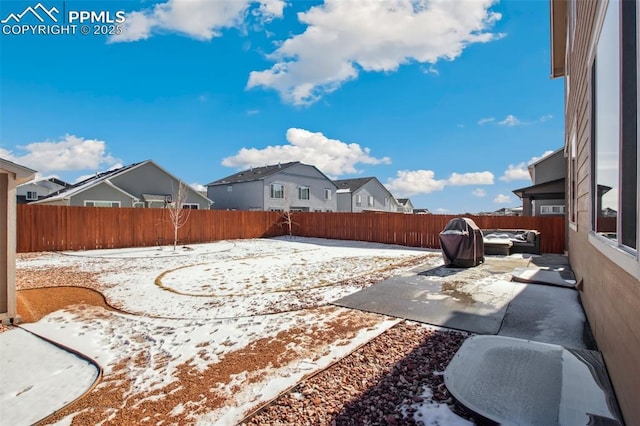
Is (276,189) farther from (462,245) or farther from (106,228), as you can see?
(462,245)

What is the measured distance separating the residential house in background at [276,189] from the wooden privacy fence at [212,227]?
6755mm

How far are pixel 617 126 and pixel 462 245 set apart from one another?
593cm

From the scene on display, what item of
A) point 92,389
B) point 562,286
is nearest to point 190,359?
point 92,389

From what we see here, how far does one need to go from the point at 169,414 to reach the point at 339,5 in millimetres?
7931

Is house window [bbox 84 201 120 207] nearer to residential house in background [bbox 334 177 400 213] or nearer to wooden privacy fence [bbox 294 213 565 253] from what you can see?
wooden privacy fence [bbox 294 213 565 253]

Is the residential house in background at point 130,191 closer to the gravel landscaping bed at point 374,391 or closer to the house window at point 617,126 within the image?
the gravel landscaping bed at point 374,391

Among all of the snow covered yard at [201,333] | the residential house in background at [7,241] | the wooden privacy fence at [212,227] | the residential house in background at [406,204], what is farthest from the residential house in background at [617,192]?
the residential house in background at [406,204]

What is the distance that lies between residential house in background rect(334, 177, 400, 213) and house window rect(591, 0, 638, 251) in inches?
1143

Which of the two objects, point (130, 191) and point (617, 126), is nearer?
point (617, 126)

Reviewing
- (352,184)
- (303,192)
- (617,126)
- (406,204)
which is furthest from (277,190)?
(406,204)

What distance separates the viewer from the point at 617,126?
2062mm

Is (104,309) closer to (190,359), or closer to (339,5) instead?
(190,359)

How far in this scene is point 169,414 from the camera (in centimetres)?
215

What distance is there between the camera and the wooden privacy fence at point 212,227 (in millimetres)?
11062
